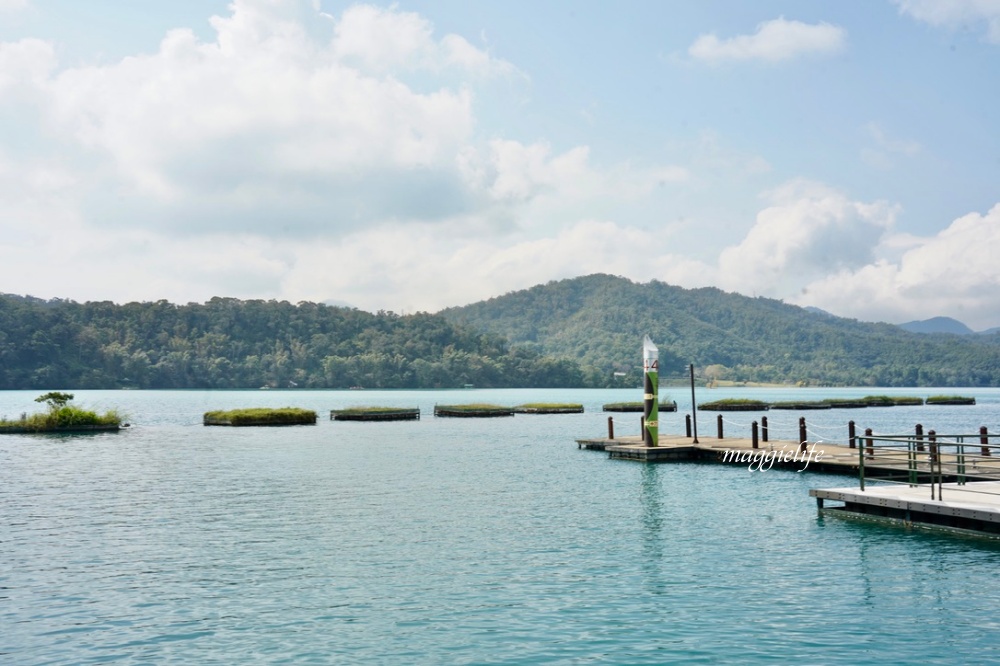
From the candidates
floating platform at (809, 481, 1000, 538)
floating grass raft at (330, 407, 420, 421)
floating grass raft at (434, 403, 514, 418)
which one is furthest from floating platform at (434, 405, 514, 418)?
floating platform at (809, 481, 1000, 538)

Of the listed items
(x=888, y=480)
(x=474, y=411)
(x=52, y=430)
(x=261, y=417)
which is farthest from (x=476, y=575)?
(x=474, y=411)

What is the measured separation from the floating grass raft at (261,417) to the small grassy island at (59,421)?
1261 cm

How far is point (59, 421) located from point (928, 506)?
217 ft

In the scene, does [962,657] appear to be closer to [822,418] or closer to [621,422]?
[621,422]

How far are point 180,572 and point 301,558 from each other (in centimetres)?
281

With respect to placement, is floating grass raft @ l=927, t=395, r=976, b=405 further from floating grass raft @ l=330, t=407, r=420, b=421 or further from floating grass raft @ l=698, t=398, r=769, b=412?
floating grass raft @ l=330, t=407, r=420, b=421

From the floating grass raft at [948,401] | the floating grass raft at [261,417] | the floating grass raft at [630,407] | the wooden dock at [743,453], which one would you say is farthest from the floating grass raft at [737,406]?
the wooden dock at [743,453]

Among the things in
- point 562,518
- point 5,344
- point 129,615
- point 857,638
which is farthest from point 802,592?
point 5,344

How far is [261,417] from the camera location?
8338 cm

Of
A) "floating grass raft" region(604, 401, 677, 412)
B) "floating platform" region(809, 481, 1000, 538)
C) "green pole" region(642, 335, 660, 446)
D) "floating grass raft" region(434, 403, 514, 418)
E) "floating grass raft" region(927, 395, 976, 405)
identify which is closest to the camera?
"floating platform" region(809, 481, 1000, 538)

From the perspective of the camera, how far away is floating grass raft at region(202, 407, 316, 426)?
83125mm

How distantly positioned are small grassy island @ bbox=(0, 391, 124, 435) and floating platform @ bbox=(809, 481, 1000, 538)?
198 feet

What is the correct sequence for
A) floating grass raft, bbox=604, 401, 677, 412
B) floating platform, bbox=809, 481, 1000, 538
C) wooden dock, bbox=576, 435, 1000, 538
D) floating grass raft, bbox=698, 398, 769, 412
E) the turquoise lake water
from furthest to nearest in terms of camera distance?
floating grass raft, bbox=698, 398, 769, 412 → floating grass raft, bbox=604, 401, 677, 412 → wooden dock, bbox=576, 435, 1000, 538 → floating platform, bbox=809, 481, 1000, 538 → the turquoise lake water

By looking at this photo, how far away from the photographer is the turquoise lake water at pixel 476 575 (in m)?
14.3
